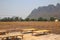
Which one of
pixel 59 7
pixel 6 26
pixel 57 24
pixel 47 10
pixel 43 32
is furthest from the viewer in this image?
pixel 47 10

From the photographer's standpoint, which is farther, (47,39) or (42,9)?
(42,9)

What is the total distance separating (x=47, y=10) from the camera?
43.2 metres

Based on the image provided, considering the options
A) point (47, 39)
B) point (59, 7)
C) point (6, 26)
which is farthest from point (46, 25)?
point (59, 7)

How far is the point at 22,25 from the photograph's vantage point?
39.2 feet

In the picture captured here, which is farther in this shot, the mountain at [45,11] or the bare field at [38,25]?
the mountain at [45,11]

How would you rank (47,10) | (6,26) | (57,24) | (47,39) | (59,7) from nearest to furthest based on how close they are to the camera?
1. (47,39)
2. (57,24)
3. (6,26)
4. (59,7)
5. (47,10)

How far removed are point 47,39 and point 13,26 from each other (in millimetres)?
4726

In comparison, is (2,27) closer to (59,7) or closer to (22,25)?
(22,25)

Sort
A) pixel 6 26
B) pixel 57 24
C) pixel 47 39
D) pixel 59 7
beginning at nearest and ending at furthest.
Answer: pixel 47 39
pixel 57 24
pixel 6 26
pixel 59 7

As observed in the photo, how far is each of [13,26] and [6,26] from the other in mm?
568

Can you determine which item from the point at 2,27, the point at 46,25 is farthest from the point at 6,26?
the point at 46,25

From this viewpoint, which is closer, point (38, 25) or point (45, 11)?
point (38, 25)

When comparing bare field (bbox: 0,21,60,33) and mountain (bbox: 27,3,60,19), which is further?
mountain (bbox: 27,3,60,19)

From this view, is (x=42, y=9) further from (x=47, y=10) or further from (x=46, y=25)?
(x=46, y=25)
